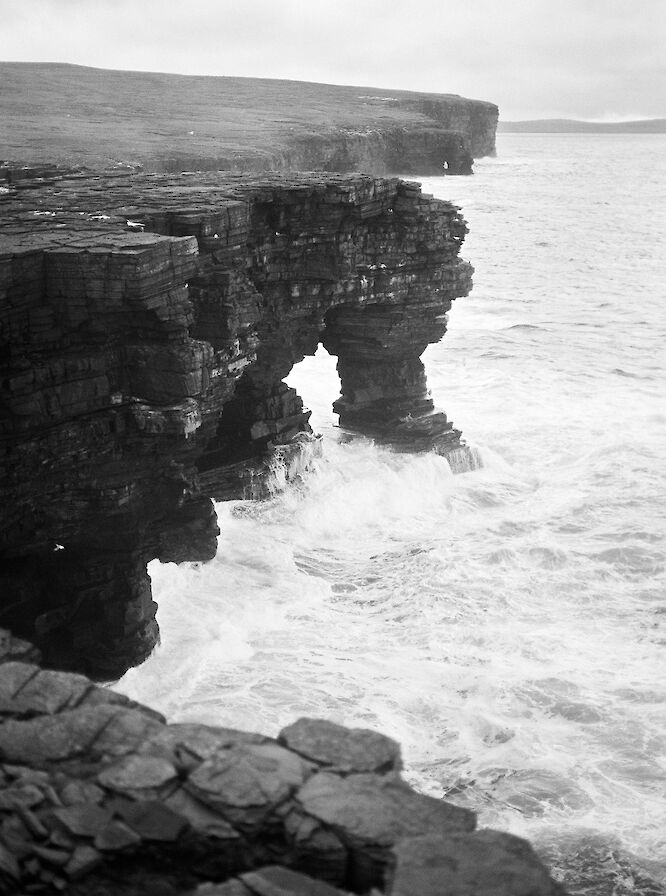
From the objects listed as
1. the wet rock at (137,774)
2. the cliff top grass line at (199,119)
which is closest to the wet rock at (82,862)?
the wet rock at (137,774)

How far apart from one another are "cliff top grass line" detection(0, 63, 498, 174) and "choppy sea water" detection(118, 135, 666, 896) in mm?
18793

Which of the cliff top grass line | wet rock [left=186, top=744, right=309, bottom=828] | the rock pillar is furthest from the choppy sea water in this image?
the cliff top grass line

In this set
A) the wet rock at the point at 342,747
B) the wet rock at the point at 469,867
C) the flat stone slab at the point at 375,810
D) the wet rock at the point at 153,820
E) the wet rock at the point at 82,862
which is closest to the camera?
the wet rock at the point at 469,867

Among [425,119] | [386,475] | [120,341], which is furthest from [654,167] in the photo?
[120,341]

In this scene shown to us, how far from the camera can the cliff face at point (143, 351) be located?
18359mm

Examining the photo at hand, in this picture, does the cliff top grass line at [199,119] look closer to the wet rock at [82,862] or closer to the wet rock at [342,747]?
the wet rock at [342,747]

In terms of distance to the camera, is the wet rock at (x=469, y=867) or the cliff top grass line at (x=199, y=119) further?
the cliff top grass line at (x=199, y=119)

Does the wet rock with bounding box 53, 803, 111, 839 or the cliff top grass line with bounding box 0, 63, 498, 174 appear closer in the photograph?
the wet rock with bounding box 53, 803, 111, 839

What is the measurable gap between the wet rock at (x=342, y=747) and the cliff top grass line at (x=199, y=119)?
32.6 m

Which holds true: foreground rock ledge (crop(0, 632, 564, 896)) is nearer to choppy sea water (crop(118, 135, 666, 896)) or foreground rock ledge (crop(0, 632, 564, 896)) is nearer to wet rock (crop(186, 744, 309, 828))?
wet rock (crop(186, 744, 309, 828))

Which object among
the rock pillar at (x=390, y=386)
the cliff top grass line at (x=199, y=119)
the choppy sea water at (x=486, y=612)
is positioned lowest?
the choppy sea water at (x=486, y=612)

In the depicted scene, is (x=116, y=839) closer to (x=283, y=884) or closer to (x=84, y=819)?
(x=84, y=819)

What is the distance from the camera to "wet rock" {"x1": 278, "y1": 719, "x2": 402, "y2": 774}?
9.61 m

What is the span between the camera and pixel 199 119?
86.2 metres
